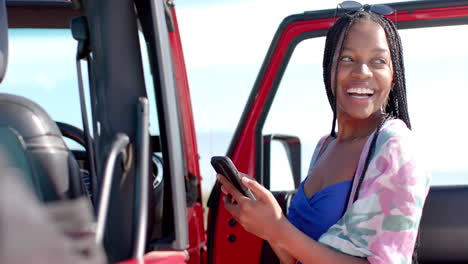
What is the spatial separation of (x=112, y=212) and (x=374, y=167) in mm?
739

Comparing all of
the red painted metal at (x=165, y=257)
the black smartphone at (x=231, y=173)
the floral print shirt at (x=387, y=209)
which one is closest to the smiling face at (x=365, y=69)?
the floral print shirt at (x=387, y=209)

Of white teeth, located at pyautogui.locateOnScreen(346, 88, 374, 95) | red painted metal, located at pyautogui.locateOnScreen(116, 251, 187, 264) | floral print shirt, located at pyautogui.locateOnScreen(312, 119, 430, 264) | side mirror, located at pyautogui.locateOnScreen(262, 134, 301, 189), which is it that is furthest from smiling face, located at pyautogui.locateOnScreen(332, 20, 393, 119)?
side mirror, located at pyautogui.locateOnScreen(262, 134, 301, 189)

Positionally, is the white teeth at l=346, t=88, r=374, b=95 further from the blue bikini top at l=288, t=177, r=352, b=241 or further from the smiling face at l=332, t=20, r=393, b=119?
the blue bikini top at l=288, t=177, r=352, b=241

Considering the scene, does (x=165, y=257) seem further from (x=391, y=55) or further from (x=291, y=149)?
(x=291, y=149)

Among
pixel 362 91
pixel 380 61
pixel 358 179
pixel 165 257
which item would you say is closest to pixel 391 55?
pixel 380 61

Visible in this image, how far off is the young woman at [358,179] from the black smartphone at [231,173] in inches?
1.0

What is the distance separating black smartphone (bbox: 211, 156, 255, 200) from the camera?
6.23 feet

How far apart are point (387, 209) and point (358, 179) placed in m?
0.15

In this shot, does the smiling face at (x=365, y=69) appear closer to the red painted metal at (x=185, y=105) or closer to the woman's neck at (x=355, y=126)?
the woman's neck at (x=355, y=126)

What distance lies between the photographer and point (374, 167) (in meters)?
1.83

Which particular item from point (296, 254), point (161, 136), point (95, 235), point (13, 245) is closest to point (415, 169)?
point (296, 254)

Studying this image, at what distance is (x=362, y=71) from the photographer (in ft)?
6.65

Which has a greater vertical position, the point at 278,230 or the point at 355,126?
the point at 355,126

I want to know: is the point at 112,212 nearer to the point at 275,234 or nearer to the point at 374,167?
the point at 275,234
